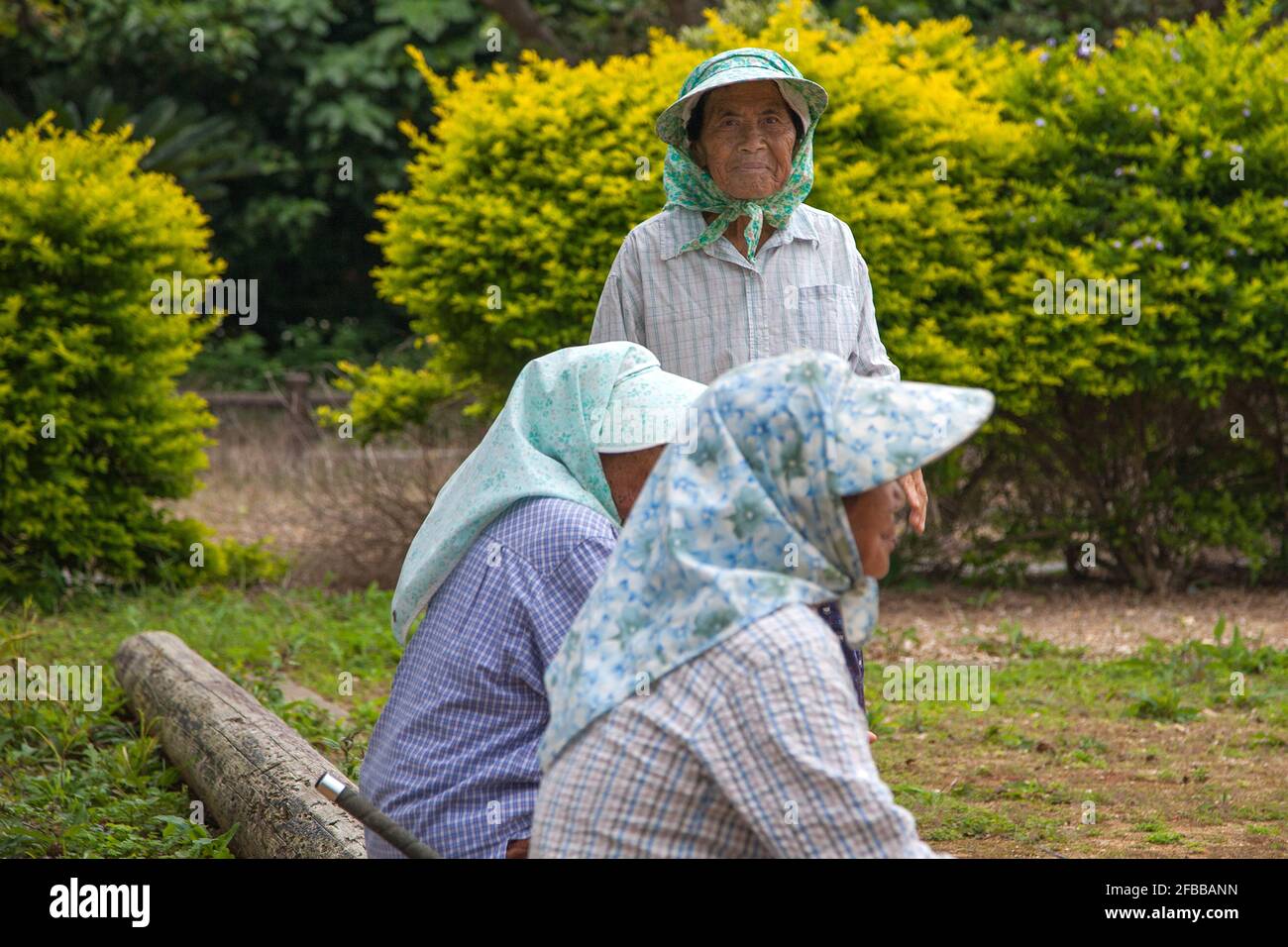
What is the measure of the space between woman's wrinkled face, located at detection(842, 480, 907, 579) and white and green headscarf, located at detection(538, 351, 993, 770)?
38 mm

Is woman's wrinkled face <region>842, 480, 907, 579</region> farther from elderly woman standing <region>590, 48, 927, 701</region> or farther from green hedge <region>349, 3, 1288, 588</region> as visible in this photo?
green hedge <region>349, 3, 1288, 588</region>

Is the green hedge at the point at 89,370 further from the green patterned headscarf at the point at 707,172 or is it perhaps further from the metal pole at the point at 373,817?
the metal pole at the point at 373,817

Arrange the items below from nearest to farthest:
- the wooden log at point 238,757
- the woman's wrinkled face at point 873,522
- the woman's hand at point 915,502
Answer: the woman's wrinkled face at point 873,522
the wooden log at point 238,757
the woman's hand at point 915,502

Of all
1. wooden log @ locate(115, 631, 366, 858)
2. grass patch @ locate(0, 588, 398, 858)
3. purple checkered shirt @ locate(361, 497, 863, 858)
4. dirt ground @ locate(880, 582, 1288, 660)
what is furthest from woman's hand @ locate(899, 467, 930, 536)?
dirt ground @ locate(880, 582, 1288, 660)

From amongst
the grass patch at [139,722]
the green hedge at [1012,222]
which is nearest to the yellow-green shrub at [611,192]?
the green hedge at [1012,222]

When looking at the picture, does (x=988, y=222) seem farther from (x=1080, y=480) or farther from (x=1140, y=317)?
(x=1080, y=480)

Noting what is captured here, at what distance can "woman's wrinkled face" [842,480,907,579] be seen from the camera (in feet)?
6.41

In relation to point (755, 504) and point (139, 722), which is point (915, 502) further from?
point (139, 722)

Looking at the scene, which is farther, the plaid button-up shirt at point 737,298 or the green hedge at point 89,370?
the green hedge at point 89,370

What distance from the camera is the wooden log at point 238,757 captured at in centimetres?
344

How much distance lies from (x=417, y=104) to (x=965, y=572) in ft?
31.0

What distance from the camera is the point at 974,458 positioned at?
822 cm

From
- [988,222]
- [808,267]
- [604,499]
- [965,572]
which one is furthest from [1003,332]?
[604,499]

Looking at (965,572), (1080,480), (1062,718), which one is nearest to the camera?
(1062,718)
